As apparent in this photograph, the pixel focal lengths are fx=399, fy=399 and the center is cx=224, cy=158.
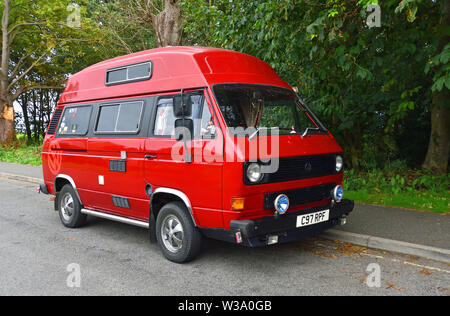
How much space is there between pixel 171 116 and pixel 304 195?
193cm

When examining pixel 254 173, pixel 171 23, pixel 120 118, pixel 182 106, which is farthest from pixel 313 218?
pixel 171 23

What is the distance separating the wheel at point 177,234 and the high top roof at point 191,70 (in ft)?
5.02

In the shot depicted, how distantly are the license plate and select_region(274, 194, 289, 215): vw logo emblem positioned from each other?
0.80 ft

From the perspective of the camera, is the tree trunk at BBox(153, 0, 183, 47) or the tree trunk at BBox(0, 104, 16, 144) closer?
the tree trunk at BBox(153, 0, 183, 47)

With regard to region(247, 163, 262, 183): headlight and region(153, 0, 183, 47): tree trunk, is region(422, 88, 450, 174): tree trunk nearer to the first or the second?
region(247, 163, 262, 183): headlight

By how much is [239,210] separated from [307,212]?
98 cm

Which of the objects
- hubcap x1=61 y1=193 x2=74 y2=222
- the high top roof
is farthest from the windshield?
hubcap x1=61 y1=193 x2=74 y2=222

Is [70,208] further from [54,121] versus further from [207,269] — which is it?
[207,269]

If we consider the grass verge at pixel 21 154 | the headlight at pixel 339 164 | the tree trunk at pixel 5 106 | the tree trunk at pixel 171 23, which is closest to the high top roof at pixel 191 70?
the headlight at pixel 339 164

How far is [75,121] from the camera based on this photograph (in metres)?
6.84

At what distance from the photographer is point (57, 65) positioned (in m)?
27.2

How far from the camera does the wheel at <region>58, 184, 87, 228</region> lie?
22.2ft

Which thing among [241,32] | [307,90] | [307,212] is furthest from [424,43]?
[307,212]

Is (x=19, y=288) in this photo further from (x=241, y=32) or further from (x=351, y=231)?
(x=241, y=32)
